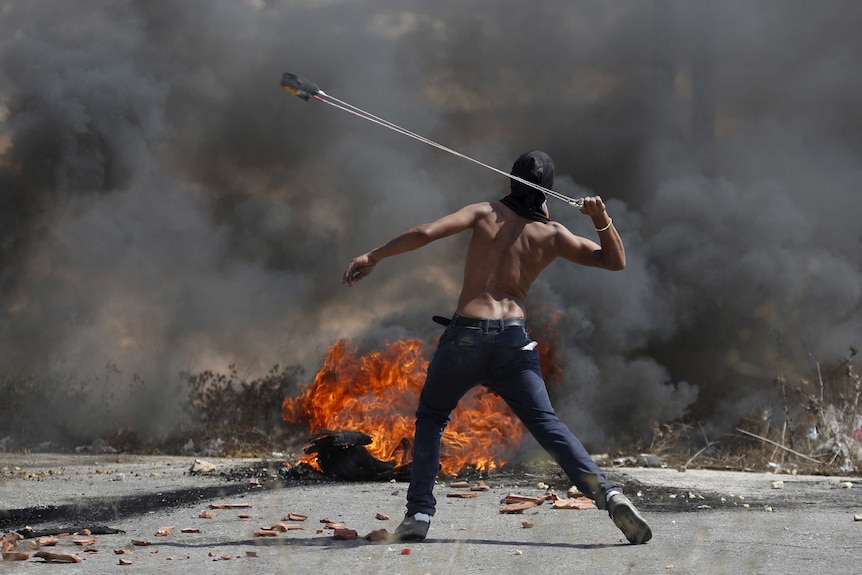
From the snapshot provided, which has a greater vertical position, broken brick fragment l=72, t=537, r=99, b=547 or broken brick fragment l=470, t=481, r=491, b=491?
broken brick fragment l=72, t=537, r=99, b=547

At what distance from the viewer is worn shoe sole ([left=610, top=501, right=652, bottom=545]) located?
477 centimetres

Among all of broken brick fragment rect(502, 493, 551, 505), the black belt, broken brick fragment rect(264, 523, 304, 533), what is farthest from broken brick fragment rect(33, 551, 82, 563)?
broken brick fragment rect(502, 493, 551, 505)

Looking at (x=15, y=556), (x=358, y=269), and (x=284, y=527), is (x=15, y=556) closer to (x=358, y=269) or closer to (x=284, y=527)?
(x=284, y=527)

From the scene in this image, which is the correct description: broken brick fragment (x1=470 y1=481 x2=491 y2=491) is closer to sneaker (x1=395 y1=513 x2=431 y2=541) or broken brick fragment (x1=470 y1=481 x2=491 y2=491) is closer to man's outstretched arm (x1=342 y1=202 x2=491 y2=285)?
sneaker (x1=395 y1=513 x2=431 y2=541)

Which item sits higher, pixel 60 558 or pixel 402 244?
pixel 402 244

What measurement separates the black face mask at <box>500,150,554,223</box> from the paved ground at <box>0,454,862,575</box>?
1.82m

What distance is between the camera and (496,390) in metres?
5.15

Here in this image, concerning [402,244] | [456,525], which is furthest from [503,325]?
[456,525]

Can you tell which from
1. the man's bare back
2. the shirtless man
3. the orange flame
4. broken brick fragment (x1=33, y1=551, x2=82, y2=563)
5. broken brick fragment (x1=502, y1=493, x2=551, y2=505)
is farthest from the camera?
the orange flame

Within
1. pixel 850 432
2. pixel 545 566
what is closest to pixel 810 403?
pixel 850 432

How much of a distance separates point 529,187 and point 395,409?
408cm

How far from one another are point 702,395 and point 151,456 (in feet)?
22.8

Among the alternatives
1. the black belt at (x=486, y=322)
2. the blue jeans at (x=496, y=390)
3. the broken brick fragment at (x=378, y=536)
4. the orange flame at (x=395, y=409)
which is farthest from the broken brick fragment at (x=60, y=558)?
the orange flame at (x=395, y=409)

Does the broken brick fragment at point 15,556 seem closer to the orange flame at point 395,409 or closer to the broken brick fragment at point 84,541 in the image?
the broken brick fragment at point 84,541
